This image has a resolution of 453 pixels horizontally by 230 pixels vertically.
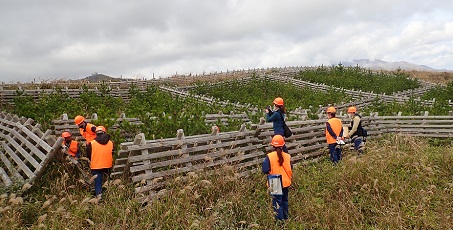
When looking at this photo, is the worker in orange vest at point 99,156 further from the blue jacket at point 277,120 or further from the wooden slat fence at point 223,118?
the wooden slat fence at point 223,118

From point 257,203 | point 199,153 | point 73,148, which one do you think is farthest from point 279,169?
point 73,148

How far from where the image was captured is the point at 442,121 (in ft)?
44.1

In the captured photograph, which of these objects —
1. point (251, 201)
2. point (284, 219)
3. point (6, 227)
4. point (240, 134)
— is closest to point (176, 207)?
point (251, 201)

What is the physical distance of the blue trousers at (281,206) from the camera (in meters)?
5.90

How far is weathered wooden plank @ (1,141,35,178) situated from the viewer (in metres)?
6.83

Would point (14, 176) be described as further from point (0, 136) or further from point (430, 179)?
point (430, 179)

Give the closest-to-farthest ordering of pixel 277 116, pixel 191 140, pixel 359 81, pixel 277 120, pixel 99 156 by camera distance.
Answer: pixel 99 156
pixel 191 140
pixel 277 116
pixel 277 120
pixel 359 81

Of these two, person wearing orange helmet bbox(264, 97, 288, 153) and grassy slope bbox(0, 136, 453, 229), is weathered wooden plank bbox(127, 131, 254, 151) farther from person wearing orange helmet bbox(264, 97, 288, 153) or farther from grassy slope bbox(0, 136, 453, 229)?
grassy slope bbox(0, 136, 453, 229)

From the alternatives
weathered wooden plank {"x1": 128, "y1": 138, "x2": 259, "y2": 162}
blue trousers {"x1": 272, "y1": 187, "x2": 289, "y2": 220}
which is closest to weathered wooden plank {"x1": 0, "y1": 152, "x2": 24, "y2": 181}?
weathered wooden plank {"x1": 128, "y1": 138, "x2": 259, "y2": 162}

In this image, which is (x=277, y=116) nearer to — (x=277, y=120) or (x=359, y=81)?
(x=277, y=120)

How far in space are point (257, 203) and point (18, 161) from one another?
5.63m

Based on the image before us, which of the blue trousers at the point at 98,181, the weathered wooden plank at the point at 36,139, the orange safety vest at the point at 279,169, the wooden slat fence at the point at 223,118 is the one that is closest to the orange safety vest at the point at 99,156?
the blue trousers at the point at 98,181

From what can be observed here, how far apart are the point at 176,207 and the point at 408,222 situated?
397 centimetres

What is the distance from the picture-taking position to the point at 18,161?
24.6 feet
